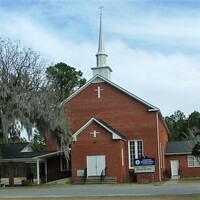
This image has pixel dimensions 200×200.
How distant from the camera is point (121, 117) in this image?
45.8 meters

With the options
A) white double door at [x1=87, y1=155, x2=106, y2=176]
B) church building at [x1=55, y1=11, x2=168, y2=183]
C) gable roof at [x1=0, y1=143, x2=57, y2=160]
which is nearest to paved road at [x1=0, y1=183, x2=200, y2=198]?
church building at [x1=55, y1=11, x2=168, y2=183]

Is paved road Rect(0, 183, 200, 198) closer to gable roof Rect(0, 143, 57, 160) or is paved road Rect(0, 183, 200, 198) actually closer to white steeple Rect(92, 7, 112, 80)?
gable roof Rect(0, 143, 57, 160)

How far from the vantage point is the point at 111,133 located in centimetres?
4134

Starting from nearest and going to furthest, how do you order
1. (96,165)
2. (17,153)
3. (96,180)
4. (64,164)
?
(96,180) → (96,165) → (17,153) → (64,164)

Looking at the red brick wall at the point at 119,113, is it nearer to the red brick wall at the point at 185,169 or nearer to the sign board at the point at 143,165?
the sign board at the point at 143,165

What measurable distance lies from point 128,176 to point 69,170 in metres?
6.66

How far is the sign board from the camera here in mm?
39656

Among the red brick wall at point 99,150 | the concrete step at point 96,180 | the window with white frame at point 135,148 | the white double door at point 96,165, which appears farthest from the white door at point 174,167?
the concrete step at point 96,180

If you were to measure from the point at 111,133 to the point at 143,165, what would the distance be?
4.11 metres

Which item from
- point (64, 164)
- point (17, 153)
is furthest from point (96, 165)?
point (17, 153)

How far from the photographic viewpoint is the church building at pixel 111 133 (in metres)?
41.4

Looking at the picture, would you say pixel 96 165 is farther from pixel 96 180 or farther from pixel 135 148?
pixel 135 148

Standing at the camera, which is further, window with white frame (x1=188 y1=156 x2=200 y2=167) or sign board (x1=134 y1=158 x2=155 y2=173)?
window with white frame (x1=188 y1=156 x2=200 y2=167)

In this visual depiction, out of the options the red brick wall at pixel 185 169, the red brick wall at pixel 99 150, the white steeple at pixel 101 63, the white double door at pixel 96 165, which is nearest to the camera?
the red brick wall at pixel 99 150
